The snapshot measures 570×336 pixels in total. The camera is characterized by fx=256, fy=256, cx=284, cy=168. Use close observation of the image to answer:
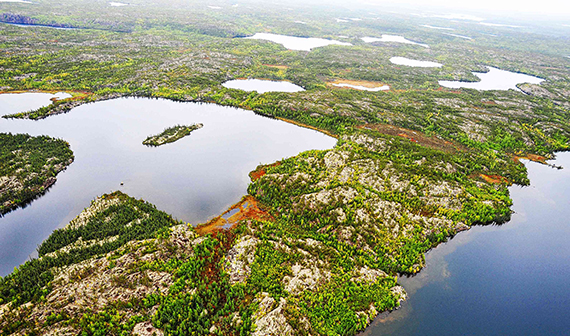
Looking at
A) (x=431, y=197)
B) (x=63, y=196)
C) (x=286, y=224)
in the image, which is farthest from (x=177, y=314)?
(x=431, y=197)

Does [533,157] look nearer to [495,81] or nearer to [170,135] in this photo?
[170,135]

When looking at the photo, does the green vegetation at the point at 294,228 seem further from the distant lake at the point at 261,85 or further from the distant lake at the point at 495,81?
the distant lake at the point at 495,81

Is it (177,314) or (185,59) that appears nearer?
(177,314)

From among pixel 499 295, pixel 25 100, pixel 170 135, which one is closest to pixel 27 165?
pixel 170 135

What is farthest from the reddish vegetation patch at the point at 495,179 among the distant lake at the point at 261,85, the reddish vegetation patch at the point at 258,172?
the distant lake at the point at 261,85

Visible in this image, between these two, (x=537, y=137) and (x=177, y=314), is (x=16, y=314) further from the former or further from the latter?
(x=537, y=137)

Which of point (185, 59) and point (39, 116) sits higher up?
point (185, 59)

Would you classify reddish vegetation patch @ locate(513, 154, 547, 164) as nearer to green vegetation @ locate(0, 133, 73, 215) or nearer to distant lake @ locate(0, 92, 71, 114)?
green vegetation @ locate(0, 133, 73, 215)
